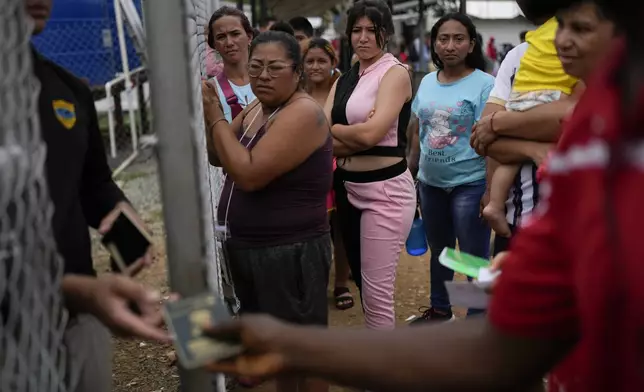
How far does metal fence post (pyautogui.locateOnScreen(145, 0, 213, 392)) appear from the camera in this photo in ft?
4.28

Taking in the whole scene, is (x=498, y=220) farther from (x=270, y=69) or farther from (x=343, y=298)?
(x=343, y=298)

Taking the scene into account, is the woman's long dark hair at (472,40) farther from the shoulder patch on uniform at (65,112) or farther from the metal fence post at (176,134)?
the metal fence post at (176,134)

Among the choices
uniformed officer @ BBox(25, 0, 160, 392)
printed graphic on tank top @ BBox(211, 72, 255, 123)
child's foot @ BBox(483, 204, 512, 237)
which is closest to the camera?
uniformed officer @ BBox(25, 0, 160, 392)

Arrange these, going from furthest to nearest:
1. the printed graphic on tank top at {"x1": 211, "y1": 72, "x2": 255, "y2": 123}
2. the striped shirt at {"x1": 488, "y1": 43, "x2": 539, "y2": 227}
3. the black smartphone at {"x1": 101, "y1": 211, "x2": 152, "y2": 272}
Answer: the printed graphic on tank top at {"x1": 211, "y1": 72, "x2": 255, "y2": 123}, the striped shirt at {"x1": 488, "y1": 43, "x2": 539, "y2": 227}, the black smartphone at {"x1": 101, "y1": 211, "x2": 152, "y2": 272}

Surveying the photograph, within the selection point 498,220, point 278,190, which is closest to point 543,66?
point 498,220

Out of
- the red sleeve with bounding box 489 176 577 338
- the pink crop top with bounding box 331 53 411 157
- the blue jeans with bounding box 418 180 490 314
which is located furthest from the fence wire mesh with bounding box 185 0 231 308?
the blue jeans with bounding box 418 180 490 314

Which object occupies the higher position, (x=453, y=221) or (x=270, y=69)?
(x=270, y=69)

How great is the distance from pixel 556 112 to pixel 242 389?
2.27m

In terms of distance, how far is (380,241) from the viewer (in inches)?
133

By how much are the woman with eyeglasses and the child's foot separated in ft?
2.42

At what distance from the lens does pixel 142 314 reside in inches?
56.0

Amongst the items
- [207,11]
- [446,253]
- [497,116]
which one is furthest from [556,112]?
[207,11]

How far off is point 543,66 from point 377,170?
111 centimetres

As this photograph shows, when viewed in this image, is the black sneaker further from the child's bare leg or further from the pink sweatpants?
the child's bare leg
